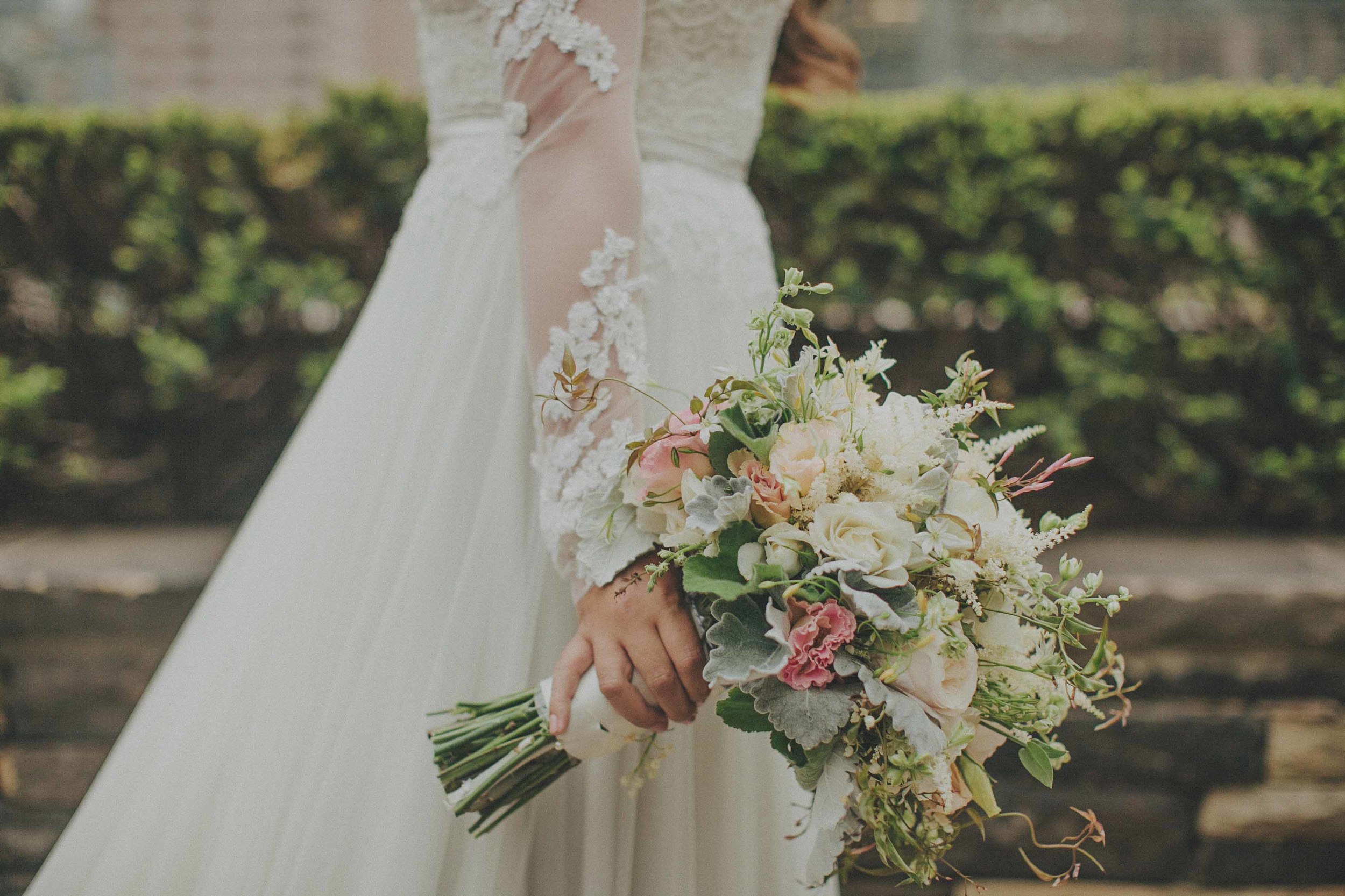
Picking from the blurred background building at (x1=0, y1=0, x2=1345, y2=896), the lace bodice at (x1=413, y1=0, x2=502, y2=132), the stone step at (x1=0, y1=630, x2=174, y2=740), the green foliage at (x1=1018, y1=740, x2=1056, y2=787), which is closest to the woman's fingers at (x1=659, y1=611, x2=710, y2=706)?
the green foliage at (x1=1018, y1=740, x2=1056, y2=787)

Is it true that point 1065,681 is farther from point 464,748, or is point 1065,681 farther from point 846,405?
point 464,748

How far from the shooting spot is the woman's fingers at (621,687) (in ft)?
3.04

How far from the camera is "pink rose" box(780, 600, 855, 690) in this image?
817 mm

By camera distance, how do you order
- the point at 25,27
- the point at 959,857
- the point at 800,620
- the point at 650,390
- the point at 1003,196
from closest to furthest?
the point at 800,620 < the point at 650,390 < the point at 959,857 < the point at 1003,196 < the point at 25,27

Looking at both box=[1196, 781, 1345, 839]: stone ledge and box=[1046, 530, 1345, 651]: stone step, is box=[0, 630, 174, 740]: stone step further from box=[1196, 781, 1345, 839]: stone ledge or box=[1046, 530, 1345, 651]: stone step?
box=[1196, 781, 1345, 839]: stone ledge

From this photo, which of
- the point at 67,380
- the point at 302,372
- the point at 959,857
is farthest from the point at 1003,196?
the point at 67,380

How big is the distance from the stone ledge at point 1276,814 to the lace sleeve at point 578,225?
2.23m

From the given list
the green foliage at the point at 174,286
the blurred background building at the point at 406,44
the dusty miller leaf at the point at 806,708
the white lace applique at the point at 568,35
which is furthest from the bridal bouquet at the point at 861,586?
the blurred background building at the point at 406,44

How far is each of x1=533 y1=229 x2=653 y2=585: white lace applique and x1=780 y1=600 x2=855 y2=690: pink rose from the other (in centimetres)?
25

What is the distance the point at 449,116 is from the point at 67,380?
2.67 metres

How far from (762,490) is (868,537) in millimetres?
111

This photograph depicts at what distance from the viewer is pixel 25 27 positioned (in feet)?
18.6

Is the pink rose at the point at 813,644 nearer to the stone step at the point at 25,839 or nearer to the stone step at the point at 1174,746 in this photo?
the stone step at the point at 1174,746

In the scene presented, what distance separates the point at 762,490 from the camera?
86cm
